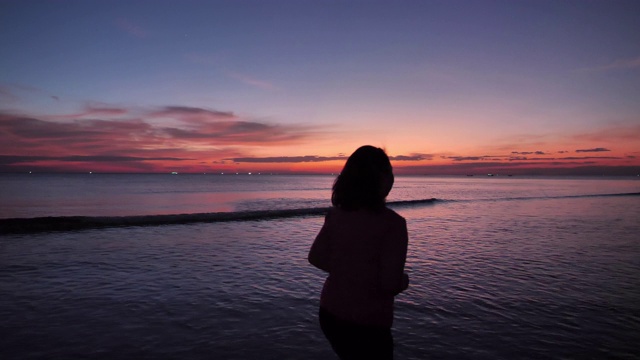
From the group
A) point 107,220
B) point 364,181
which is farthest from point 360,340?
point 107,220

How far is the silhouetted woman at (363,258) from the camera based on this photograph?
2213mm

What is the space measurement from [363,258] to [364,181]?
453mm

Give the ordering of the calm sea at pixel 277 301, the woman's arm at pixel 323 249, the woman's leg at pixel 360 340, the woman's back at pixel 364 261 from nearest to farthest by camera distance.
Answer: the woman's back at pixel 364 261
the woman's leg at pixel 360 340
the woman's arm at pixel 323 249
the calm sea at pixel 277 301

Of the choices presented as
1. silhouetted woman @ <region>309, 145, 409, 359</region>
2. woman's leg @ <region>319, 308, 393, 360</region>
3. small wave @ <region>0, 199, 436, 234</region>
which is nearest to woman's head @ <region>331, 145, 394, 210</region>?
silhouetted woman @ <region>309, 145, 409, 359</region>

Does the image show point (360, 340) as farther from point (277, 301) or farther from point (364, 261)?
point (277, 301)

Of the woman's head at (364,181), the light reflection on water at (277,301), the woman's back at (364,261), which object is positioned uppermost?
the woman's head at (364,181)

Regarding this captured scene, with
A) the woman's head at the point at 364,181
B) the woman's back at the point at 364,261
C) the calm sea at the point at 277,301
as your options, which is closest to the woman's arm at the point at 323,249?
the woman's back at the point at 364,261

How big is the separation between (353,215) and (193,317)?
5.95 metres

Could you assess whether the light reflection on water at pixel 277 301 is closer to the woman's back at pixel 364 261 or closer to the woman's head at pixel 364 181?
the woman's back at pixel 364 261

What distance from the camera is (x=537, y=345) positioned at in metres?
6.08

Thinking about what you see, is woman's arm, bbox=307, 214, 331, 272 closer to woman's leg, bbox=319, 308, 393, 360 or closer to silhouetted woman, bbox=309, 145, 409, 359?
silhouetted woman, bbox=309, 145, 409, 359

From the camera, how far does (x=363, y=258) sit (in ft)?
7.45

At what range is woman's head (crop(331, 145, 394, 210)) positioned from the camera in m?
2.29

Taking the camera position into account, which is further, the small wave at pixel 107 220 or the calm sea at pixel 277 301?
the small wave at pixel 107 220
